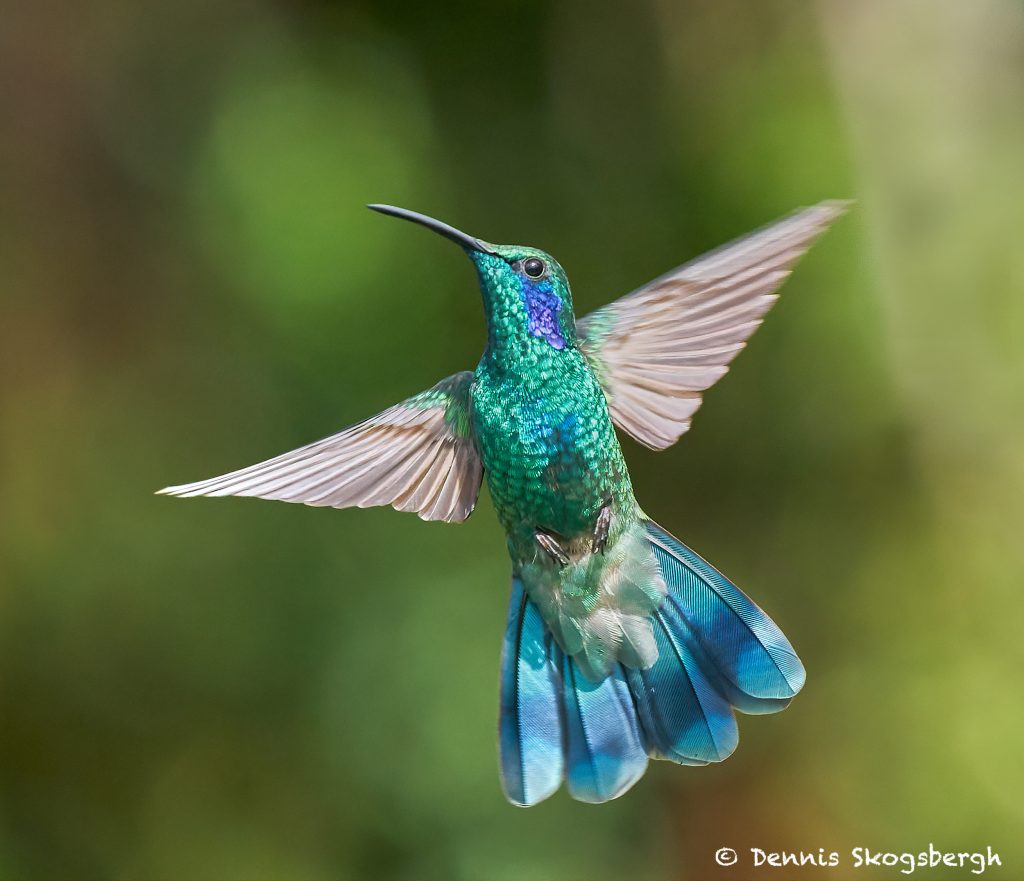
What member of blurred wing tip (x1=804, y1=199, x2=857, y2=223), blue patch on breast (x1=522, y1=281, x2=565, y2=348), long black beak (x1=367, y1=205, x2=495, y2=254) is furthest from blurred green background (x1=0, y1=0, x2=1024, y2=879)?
blurred wing tip (x1=804, y1=199, x2=857, y2=223)

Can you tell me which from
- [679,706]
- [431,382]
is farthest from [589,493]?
[431,382]

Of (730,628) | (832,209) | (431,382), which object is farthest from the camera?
(431,382)

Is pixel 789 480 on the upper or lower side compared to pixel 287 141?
lower

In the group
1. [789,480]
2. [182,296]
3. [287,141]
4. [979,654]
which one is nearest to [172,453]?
[182,296]

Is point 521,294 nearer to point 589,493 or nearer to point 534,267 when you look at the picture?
point 534,267

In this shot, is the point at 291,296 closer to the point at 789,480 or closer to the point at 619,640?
the point at 789,480

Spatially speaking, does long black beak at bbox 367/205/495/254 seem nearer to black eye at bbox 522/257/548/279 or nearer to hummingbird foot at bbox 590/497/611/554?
black eye at bbox 522/257/548/279
